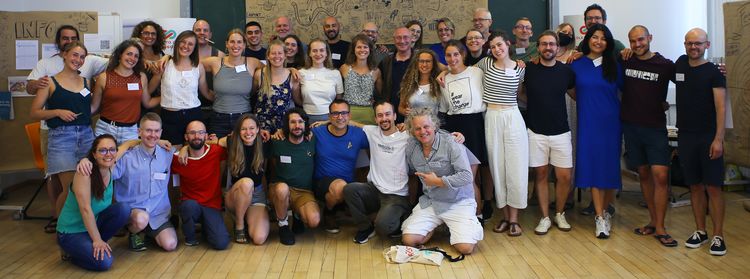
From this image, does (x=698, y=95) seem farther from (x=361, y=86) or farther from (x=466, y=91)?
(x=361, y=86)

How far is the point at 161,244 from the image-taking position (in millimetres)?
4305

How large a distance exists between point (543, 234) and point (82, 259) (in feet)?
10.1

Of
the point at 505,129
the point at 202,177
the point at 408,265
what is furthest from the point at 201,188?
the point at 505,129

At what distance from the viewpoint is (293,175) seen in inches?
184

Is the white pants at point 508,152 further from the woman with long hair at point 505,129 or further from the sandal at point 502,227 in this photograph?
the sandal at point 502,227

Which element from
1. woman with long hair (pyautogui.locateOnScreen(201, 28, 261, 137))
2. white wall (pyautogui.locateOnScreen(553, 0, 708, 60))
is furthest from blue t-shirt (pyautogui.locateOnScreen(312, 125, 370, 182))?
white wall (pyautogui.locateOnScreen(553, 0, 708, 60))

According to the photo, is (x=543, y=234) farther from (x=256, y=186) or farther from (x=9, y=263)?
(x=9, y=263)

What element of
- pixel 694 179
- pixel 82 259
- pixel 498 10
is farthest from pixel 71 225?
pixel 498 10

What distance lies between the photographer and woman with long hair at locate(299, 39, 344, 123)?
196 inches

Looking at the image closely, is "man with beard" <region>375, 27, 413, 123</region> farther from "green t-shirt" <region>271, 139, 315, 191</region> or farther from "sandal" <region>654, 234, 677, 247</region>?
"sandal" <region>654, 234, 677, 247</region>

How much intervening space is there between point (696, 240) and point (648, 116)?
0.88m

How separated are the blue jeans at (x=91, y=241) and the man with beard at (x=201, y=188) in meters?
0.46

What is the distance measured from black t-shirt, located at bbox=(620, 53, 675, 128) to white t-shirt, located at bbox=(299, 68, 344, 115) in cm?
A: 215

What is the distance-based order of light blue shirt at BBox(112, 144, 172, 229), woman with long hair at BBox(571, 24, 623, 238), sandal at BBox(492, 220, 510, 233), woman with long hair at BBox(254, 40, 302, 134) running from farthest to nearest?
woman with long hair at BBox(254, 40, 302, 134)
sandal at BBox(492, 220, 510, 233)
woman with long hair at BBox(571, 24, 623, 238)
light blue shirt at BBox(112, 144, 172, 229)
